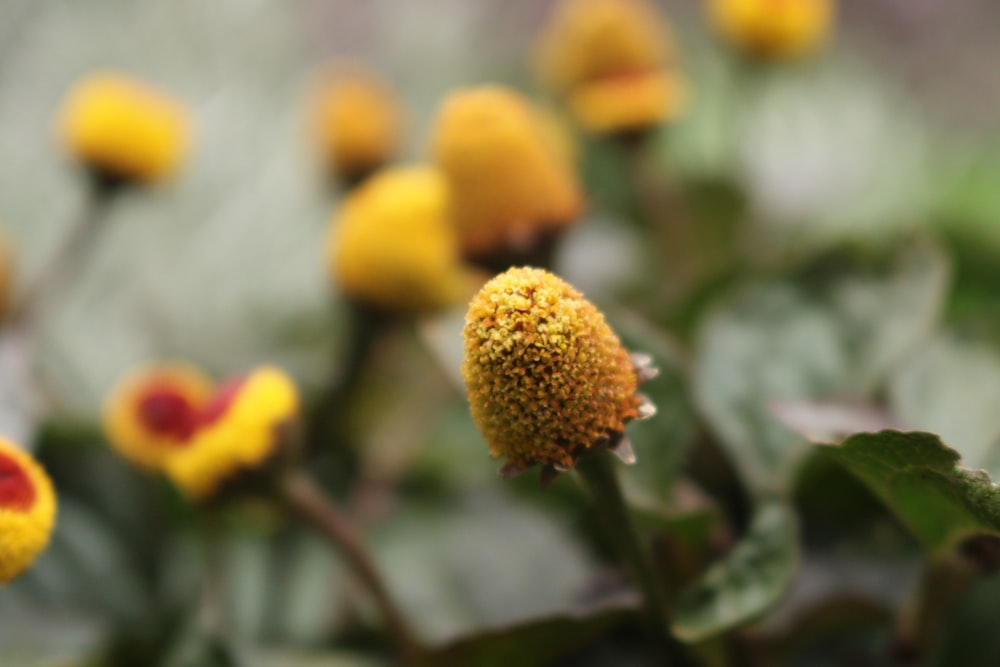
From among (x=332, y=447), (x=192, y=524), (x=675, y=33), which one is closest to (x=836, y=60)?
(x=675, y=33)

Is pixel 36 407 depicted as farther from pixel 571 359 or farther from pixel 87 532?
pixel 571 359

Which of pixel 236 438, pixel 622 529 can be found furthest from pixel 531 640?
pixel 236 438

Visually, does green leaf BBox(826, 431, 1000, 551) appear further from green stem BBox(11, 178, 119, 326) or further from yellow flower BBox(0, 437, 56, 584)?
green stem BBox(11, 178, 119, 326)

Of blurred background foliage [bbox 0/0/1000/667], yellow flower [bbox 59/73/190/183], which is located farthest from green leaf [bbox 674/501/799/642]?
yellow flower [bbox 59/73/190/183]

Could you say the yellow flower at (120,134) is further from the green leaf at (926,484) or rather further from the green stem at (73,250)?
the green leaf at (926,484)

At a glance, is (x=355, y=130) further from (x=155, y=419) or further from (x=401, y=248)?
(x=155, y=419)

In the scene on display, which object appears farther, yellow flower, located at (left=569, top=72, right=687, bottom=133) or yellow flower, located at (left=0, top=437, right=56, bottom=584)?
yellow flower, located at (left=569, top=72, right=687, bottom=133)

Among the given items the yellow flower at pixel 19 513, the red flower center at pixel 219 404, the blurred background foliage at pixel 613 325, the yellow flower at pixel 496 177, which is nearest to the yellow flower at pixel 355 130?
the blurred background foliage at pixel 613 325
